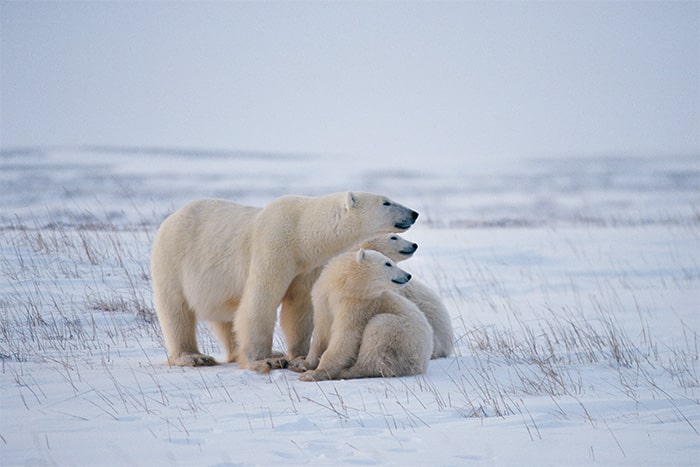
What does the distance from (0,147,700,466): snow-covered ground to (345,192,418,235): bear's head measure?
3.85ft

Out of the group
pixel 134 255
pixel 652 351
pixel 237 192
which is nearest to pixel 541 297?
pixel 652 351

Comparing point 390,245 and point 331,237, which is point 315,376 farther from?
point 390,245

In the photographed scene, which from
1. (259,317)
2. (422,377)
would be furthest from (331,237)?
(422,377)

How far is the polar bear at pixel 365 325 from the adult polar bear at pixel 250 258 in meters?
0.31

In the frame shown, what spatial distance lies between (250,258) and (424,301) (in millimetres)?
1550

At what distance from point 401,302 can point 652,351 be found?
2.35 m

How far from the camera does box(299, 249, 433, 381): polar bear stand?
5.51 meters

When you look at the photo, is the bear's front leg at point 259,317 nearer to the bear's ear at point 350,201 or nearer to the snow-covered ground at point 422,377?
the snow-covered ground at point 422,377

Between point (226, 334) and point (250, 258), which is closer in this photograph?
point (250, 258)

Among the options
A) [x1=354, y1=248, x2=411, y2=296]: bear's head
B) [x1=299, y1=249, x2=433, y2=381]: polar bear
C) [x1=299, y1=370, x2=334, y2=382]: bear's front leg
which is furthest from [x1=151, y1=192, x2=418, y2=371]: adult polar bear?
[x1=299, y1=370, x2=334, y2=382]: bear's front leg

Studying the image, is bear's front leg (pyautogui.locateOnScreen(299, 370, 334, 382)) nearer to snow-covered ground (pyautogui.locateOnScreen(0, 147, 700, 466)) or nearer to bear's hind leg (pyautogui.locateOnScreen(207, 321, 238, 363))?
snow-covered ground (pyautogui.locateOnScreen(0, 147, 700, 466))

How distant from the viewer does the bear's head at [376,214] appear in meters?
6.36

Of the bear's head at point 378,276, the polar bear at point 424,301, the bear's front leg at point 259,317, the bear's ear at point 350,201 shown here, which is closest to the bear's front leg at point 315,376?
the bear's front leg at point 259,317

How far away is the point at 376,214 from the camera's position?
253 inches
